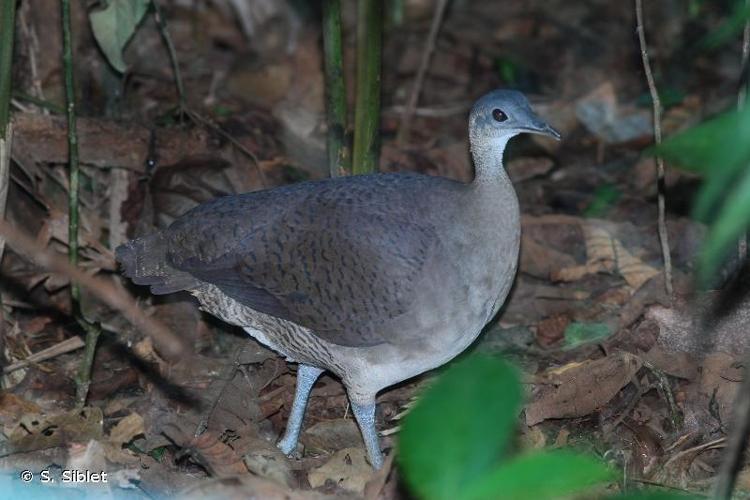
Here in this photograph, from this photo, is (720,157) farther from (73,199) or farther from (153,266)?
(73,199)

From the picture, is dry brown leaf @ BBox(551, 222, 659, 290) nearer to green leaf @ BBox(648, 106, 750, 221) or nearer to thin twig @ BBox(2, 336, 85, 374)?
thin twig @ BBox(2, 336, 85, 374)

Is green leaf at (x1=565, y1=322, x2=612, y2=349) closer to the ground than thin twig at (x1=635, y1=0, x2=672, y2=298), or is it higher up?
closer to the ground

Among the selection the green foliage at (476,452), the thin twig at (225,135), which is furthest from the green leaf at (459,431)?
the thin twig at (225,135)

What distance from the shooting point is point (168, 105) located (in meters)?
7.11

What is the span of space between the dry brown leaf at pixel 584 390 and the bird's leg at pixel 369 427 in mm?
726

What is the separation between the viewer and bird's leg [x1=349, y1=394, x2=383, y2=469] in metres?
4.86

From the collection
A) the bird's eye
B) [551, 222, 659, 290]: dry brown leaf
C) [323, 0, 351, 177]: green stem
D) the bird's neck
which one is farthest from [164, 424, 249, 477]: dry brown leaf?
[551, 222, 659, 290]: dry brown leaf

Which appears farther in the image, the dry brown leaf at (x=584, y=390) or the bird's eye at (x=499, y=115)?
the dry brown leaf at (x=584, y=390)

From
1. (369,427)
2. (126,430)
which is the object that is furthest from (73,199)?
(369,427)

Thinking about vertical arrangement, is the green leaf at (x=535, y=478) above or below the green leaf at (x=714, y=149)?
below

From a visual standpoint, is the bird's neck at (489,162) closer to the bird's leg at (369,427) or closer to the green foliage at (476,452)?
the bird's leg at (369,427)

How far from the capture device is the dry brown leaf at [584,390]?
4.99 metres

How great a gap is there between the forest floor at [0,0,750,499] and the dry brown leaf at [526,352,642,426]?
0.03 feet

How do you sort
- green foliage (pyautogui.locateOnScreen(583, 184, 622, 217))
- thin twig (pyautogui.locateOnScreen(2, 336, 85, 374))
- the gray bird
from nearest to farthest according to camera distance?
the gray bird → thin twig (pyautogui.locateOnScreen(2, 336, 85, 374)) → green foliage (pyautogui.locateOnScreen(583, 184, 622, 217))
